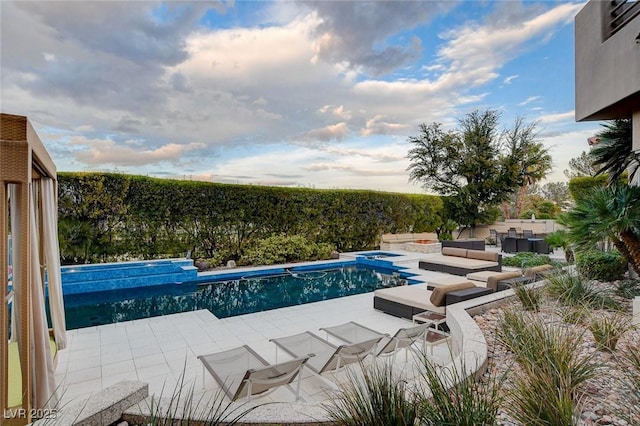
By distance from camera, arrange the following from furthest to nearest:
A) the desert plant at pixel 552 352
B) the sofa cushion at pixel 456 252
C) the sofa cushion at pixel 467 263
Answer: the sofa cushion at pixel 456 252
the sofa cushion at pixel 467 263
the desert plant at pixel 552 352

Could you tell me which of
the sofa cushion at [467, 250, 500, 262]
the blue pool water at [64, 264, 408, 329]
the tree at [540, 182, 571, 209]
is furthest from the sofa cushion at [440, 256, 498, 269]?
Result: the tree at [540, 182, 571, 209]

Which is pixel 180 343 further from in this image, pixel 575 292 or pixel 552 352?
pixel 575 292

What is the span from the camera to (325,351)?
450 centimetres

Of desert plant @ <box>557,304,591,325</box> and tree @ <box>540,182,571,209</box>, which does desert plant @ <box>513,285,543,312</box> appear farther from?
tree @ <box>540,182,571,209</box>

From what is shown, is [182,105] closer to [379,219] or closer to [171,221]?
[171,221]

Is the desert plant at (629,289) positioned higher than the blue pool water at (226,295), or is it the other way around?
the desert plant at (629,289)

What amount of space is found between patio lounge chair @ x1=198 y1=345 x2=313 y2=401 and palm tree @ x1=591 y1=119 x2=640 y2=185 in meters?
8.55

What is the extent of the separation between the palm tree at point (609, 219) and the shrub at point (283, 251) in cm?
1043

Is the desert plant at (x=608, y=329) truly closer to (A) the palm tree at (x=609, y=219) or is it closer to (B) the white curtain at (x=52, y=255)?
(A) the palm tree at (x=609, y=219)

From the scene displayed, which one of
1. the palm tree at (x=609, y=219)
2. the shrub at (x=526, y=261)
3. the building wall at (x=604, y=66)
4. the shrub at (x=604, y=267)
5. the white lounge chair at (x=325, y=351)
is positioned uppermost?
the building wall at (x=604, y=66)

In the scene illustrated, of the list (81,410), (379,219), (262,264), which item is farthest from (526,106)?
(81,410)

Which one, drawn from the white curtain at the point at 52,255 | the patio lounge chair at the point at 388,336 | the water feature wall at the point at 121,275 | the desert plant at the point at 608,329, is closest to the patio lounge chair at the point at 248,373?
the patio lounge chair at the point at 388,336

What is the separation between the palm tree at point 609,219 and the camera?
5.07 metres

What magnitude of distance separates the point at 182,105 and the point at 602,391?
39.5 ft
